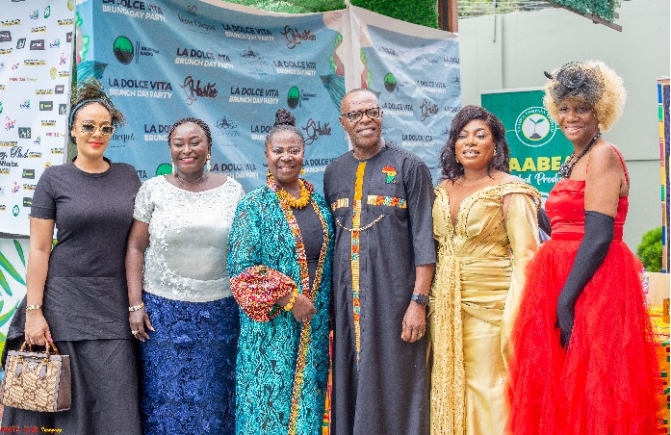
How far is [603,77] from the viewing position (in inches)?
151

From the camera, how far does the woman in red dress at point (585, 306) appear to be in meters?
3.60

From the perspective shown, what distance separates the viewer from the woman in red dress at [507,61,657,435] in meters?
3.60

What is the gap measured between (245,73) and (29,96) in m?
1.73

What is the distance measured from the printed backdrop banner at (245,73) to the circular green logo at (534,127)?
253 cm

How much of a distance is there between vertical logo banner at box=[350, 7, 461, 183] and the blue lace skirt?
3.91 metres

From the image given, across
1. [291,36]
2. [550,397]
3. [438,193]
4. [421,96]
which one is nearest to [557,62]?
[421,96]

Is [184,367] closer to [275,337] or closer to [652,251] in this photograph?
[275,337]

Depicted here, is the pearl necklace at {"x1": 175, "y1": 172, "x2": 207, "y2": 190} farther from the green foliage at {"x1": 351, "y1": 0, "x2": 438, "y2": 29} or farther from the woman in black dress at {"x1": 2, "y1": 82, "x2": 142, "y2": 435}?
the green foliage at {"x1": 351, "y1": 0, "x2": 438, "y2": 29}

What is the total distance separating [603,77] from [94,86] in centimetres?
274

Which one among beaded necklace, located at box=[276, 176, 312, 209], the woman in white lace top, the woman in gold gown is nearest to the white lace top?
the woman in white lace top

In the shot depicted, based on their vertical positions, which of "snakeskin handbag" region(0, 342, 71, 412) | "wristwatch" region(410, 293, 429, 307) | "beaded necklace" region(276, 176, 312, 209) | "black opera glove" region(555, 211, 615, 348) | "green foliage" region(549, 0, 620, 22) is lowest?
"snakeskin handbag" region(0, 342, 71, 412)

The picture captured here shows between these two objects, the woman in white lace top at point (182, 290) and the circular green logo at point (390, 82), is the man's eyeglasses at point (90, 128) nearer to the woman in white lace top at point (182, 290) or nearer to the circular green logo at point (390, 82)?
the woman in white lace top at point (182, 290)

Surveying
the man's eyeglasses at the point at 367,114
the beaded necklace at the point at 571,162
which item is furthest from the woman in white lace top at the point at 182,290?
the beaded necklace at the point at 571,162

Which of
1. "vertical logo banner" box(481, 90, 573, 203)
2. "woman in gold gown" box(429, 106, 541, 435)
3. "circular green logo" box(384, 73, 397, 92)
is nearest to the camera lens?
"woman in gold gown" box(429, 106, 541, 435)
